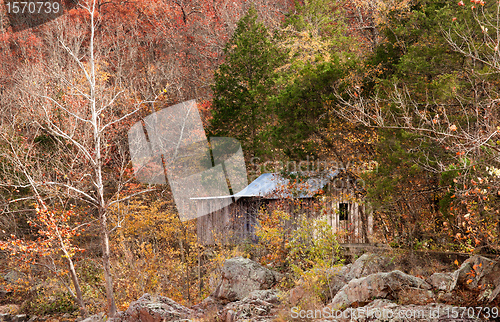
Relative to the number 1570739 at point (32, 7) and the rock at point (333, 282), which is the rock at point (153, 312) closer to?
the rock at point (333, 282)

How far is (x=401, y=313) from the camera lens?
257 inches

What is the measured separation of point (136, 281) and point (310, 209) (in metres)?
5.65

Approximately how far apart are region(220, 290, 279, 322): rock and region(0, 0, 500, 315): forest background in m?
2.21

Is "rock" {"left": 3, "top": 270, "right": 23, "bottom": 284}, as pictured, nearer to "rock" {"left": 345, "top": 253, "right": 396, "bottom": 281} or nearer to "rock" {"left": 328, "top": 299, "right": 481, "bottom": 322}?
"rock" {"left": 345, "top": 253, "right": 396, "bottom": 281}

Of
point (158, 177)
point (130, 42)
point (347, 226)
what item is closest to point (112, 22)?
point (130, 42)

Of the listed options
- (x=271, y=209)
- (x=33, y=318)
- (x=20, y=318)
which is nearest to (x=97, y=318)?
(x=33, y=318)

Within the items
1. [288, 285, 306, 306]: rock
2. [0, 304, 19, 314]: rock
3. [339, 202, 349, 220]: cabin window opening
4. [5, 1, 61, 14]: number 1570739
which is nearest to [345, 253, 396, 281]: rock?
[288, 285, 306, 306]: rock

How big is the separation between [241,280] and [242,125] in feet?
30.2

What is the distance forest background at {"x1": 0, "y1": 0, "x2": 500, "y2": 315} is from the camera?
316 inches

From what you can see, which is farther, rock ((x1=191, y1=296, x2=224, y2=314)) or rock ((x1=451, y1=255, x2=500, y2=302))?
rock ((x1=191, y1=296, x2=224, y2=314))

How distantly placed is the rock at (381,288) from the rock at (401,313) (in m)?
0.34

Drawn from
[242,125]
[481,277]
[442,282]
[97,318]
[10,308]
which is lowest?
[10,308]

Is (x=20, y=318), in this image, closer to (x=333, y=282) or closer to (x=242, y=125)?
(x=242, y=125)

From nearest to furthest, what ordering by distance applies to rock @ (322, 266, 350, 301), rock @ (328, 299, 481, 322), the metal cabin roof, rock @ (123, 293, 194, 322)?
rock @ (328, 299, 481, 322) → rock @ (322, 266, 350, 301) → rock @ (123, 293, 194, 322) → the metal cabin roof
